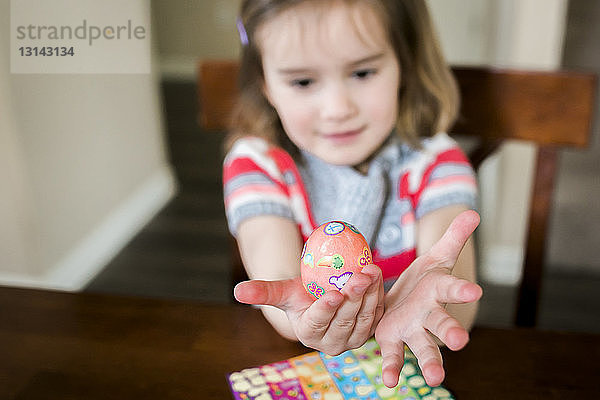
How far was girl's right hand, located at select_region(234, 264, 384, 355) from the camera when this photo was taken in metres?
0.38

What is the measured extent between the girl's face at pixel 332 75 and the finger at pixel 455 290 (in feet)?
0.51

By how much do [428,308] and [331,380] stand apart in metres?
0.13

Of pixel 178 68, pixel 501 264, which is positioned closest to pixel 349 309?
pixel 501 264

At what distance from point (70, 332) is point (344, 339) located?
0.30 m

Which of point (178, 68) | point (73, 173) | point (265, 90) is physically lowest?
point (178, 68)

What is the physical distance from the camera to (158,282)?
1.59 m

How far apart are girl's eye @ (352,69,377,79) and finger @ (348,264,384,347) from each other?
0.53 ft

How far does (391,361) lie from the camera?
0.39 metres

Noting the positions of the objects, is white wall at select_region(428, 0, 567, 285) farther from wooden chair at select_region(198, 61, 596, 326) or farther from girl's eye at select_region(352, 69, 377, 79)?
girl's eye at select_region(352, 69, 377, 79)

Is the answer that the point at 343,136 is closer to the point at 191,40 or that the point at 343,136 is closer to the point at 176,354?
the point at 176,354

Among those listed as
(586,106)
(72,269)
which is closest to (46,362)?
(586,106)

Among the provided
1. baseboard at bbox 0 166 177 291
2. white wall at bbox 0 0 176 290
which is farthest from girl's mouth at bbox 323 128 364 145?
baseboard at bbox 0 166 177 291

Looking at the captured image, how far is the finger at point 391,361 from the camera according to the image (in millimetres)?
370

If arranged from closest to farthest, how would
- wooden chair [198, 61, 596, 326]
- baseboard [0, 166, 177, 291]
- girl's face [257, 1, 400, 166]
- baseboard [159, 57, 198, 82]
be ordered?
girl's face [257, 1, 400, 166]
wooden chair [198, 61, 596, 326]
baseboard [0, 166, 177, 291]
baseboard [159, 57, 198, 82]
